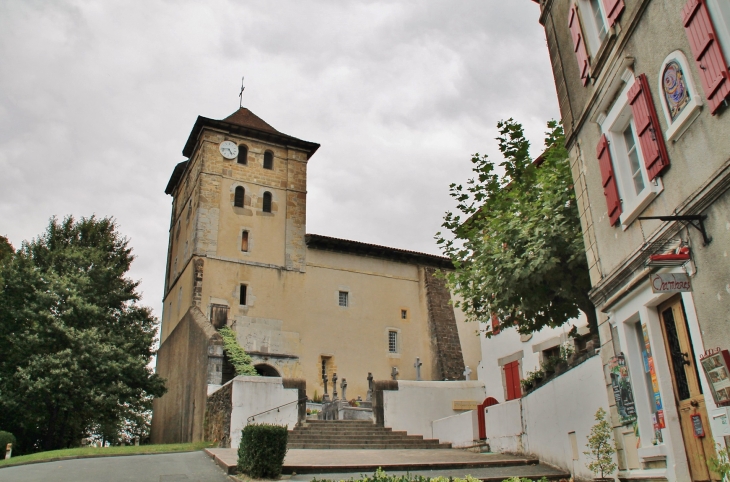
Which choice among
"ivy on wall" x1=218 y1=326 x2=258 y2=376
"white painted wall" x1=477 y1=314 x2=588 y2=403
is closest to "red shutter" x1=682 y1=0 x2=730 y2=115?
"white painted wall" x1=477 y1=314 x2=588 y2=403

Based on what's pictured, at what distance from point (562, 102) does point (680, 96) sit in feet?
12.3

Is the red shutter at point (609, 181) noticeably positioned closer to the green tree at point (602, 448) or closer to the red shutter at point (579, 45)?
the red shutter at point (579, 45)

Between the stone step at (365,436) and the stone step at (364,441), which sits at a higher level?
the stone step at (365,436)

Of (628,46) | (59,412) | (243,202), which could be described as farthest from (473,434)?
(243,202)

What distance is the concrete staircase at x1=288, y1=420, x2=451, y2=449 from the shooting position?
16.8 metres

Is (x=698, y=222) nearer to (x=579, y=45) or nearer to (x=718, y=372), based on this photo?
(x=718, y=372)

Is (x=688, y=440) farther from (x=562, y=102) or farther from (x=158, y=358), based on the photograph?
(x=158, y=358)

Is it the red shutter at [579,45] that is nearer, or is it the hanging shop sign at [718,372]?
the hanging shop sign at [718,372]

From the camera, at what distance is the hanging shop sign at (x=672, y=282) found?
647 centimetres

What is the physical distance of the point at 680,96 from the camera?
675 cm

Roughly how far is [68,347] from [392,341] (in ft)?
46.9

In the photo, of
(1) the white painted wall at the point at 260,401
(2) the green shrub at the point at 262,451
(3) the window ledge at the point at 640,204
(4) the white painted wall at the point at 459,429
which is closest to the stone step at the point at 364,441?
(4) the white painted wall at the point at 459,429

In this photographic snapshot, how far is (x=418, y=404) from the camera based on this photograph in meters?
20.3

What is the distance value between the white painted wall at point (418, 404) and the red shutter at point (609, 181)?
1279 centimetres
